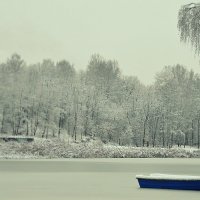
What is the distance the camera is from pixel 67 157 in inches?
2469

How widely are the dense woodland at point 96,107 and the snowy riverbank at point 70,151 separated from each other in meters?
15.8

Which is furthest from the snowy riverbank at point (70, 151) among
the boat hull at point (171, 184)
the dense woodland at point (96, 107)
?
the boat hull at point (171, 184)

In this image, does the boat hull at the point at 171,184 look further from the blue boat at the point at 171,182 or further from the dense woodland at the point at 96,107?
the dense woodland at the point at 96,107

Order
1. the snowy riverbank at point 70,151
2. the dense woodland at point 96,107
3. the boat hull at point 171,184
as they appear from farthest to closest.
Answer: the dense woodland at point 96,107
the snowy riverbank at point 70,151
the boat hull at point 171,184

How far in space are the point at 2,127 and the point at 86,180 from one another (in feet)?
182

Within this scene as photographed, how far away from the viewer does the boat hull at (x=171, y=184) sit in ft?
77.9

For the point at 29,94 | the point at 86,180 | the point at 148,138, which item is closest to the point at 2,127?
the point at 29,94

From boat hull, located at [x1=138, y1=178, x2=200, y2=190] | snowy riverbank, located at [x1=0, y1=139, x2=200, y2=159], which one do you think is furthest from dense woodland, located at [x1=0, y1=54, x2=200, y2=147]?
boat hull, located at [x1=138, y1=178, x2=200, y2=190]

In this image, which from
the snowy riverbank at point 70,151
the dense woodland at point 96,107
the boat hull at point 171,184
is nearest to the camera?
the boat hull at point 171,184

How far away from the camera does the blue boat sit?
23.8m

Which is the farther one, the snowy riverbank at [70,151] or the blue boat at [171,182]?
the snowy riverbank at [70,151]

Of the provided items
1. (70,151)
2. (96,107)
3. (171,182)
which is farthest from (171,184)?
(96,107)

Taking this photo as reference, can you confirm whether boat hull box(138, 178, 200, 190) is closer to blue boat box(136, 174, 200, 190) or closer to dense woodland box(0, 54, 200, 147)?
blue boat box(136, 174, 200, 190)

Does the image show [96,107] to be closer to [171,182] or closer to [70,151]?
[70,151]
